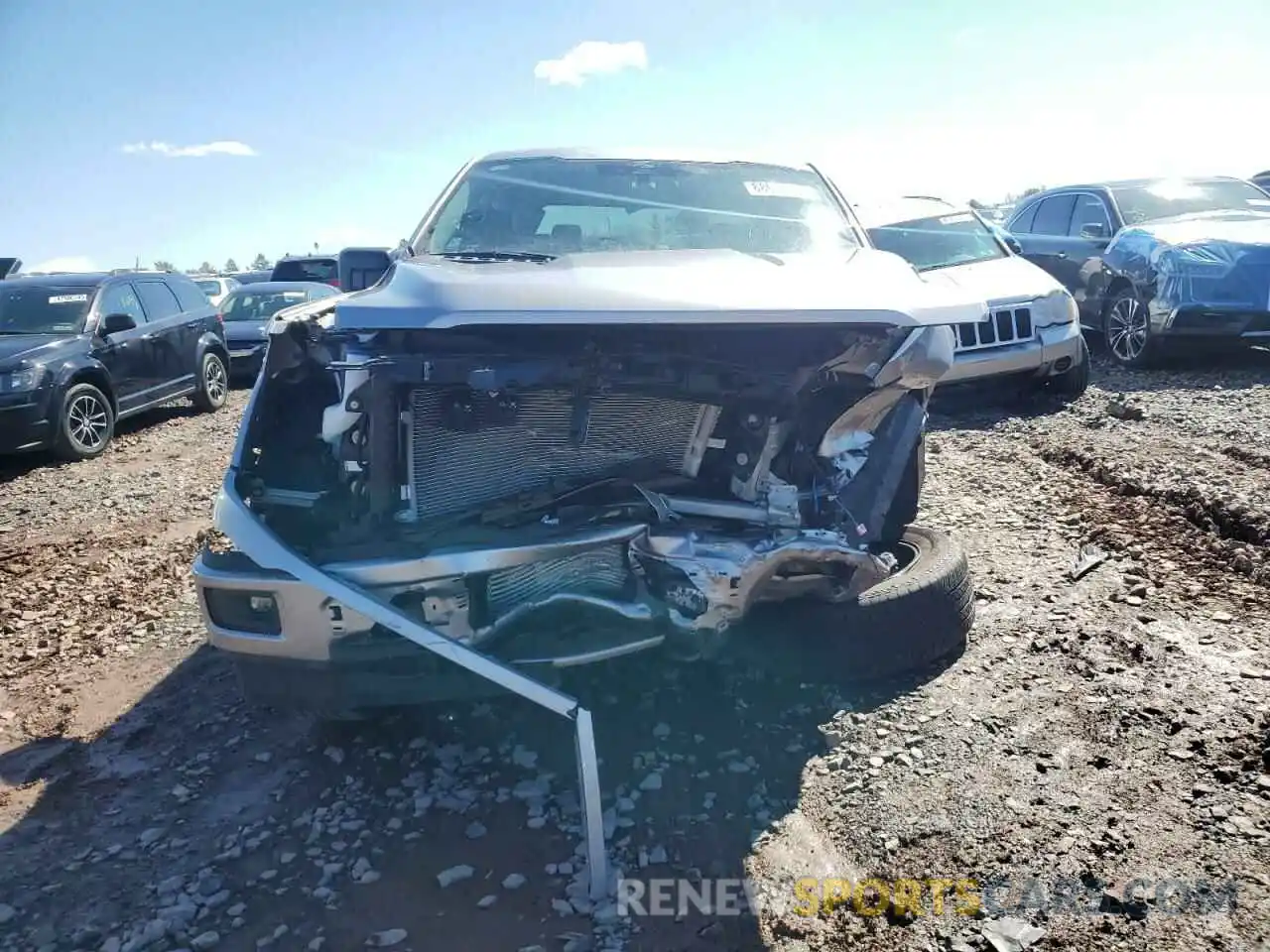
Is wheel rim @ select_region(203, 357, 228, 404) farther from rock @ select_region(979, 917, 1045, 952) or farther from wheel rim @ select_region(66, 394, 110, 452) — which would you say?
rock @ select_region(979, 917, 1045, 952)

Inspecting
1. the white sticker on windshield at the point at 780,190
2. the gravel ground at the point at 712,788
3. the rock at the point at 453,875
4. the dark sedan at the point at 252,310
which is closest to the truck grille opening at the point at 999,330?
the gravel ground at the point at 712,788

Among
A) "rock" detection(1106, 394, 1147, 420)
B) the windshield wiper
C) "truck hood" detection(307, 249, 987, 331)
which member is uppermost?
the windshield wiper

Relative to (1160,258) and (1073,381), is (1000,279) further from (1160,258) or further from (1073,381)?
(1160,258)

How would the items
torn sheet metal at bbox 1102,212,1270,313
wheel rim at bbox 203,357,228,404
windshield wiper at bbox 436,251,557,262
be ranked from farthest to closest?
wheel rim at bbox 203,357,228,404
torn sheet metal at bbox 1102,212,1270,313
windshield wiper at bbox 436,251,557,262

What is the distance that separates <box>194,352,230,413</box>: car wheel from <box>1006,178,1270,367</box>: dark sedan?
9.26m

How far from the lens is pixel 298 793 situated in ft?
9.08

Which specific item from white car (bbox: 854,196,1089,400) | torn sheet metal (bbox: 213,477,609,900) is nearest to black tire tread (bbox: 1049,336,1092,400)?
white car (bbox: 854,196,1089,400)

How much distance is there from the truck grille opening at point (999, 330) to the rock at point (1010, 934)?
5422 millimetres

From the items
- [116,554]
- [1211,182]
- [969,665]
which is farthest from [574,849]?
[1211,182]

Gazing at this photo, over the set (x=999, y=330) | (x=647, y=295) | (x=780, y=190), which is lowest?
(x=999, y=330)

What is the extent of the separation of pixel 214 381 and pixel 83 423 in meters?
2.46

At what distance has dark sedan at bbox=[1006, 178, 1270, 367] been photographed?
24.6ft

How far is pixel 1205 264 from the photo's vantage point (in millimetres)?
7551

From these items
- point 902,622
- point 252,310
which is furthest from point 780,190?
point 252,310
